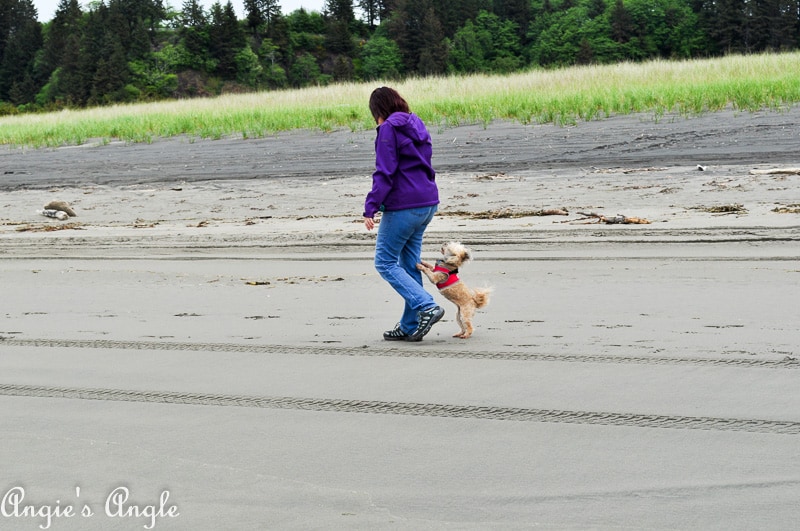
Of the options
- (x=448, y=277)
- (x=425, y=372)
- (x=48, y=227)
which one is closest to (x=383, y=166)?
(x=448, y=277)

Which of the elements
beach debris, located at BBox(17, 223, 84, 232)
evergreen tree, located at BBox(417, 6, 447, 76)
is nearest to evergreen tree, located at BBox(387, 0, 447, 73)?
evergreen tree, located at BBox(417, 6, 447, 76)

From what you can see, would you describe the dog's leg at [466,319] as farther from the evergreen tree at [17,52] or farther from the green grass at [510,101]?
the evergreen tree at [17,52]

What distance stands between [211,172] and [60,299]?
36.8 feet

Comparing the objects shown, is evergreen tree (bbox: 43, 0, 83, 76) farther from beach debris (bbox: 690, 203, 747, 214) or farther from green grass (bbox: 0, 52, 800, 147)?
beach debris (bbox: 690, 203, 747, 214)

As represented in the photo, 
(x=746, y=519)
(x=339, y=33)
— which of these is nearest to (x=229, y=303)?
(x=746, y=519)

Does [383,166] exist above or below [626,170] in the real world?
above

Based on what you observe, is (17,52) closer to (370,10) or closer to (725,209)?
(370,10)

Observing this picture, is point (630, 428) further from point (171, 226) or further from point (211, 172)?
point (211, 172)

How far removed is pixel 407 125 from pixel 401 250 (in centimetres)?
88

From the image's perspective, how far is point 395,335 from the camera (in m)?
6.92

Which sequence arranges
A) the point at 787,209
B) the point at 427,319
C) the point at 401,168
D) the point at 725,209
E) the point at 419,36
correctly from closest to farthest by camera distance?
1. the point at 401,168
2. the point at 427,319
3. the point at 787,209
4. the point at 725,209
5. the point at 419,36

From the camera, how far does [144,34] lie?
81.9 m

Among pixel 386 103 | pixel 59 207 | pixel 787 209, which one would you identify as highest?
pixel 386 103

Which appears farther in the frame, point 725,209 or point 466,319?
point 725,209
